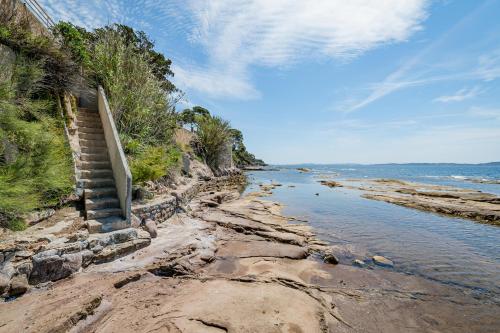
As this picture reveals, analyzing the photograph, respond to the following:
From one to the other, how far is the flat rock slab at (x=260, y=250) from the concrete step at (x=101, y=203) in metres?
3.05

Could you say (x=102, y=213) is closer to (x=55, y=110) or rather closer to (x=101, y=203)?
→ (x=101, y=203)

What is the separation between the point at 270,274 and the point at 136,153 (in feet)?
22.1

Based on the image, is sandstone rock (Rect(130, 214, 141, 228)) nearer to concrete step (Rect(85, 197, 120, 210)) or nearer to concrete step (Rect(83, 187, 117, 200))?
concrete step (Rect(85, 197, 120, 210))

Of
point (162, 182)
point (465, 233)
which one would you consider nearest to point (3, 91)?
point (162, 182)

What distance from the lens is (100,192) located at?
650cm

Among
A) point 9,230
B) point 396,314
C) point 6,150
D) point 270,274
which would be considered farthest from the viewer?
point 270,274

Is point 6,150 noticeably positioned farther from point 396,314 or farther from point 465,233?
point 465,233

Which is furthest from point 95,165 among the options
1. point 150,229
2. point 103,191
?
point 150,229

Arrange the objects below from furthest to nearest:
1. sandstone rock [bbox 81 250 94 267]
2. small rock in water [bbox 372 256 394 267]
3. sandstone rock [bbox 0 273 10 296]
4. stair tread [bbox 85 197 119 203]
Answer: small rock in water [bbox 372 256 394 267]
stair tread [bbox 85 197 119 203]
sandstone rock [bbox 81 250 94 267]
sandstone rock [bbox 0 273 10 296]

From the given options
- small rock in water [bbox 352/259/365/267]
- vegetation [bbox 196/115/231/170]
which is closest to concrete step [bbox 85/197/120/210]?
small rock in water [bbox 352/259/365/267]

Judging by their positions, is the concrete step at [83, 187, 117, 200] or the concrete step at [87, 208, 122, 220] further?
the concrete step at [83, 187, 117, 200]

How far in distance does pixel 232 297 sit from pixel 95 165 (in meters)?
5.86

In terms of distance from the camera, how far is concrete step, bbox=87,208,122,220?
228 inches

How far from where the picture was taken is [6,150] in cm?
486
